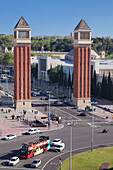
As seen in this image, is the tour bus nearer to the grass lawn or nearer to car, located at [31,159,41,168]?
car, located at [31,159,41,168]

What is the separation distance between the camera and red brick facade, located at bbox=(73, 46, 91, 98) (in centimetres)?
14062

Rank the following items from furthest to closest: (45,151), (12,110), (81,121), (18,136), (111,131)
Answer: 1. (12,110)
2. (81,121)
3. (111,131)
4. (18,136)
5. (45,151)

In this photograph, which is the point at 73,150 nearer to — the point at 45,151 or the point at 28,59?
the point at 45,151

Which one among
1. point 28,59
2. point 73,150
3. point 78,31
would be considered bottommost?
point 73,150

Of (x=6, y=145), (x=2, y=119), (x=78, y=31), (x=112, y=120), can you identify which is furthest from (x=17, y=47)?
(x=6, y=145)

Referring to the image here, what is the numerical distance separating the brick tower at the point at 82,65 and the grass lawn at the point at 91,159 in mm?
59548

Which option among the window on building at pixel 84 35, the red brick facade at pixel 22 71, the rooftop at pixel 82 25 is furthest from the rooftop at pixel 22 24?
the window on building at pixel 84 35

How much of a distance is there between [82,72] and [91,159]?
70218 millimetres

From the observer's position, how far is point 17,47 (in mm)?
136625

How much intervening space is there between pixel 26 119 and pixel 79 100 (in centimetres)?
3058

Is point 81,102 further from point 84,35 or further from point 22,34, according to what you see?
point 22,34

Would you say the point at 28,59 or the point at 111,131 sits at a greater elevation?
the point at 28,59

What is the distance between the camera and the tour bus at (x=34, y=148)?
73688mm

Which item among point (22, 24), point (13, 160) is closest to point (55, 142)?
point (13, 160)
